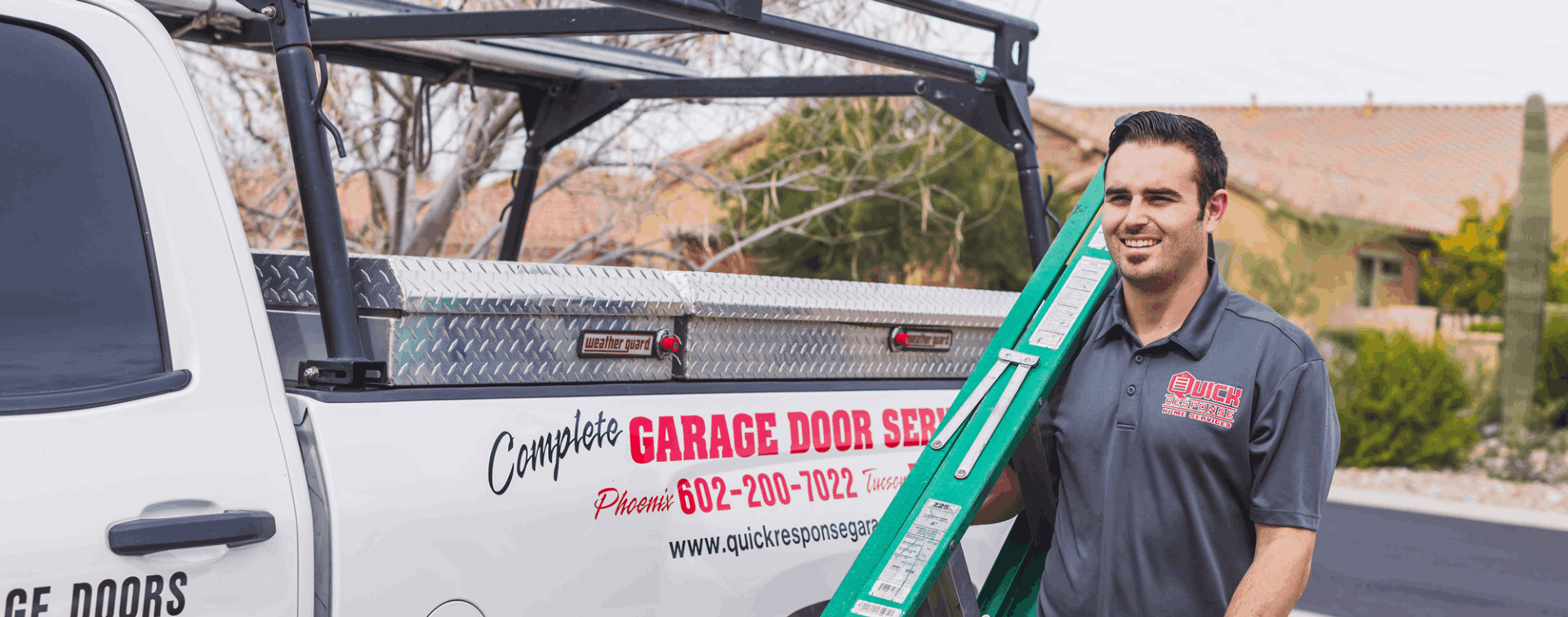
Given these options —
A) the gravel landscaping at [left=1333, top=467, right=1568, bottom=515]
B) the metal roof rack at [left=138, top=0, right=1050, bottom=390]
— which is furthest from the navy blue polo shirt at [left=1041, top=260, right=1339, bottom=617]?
the gravel landscaping at [left=1333, top=467, right=1568, bottom=515]

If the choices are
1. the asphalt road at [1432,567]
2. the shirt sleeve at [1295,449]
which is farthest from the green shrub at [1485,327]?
the shirt sleeve at [1295,449]

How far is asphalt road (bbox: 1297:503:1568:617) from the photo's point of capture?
7.88 meters

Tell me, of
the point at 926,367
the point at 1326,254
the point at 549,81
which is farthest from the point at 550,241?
the point at 1326,254

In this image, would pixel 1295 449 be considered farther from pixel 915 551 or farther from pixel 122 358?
pixel 122 358

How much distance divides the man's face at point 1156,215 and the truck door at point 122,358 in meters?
1.40

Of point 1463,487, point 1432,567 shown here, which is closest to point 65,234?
point 1432,567

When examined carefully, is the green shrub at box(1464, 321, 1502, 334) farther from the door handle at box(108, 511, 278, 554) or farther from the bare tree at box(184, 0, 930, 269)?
the door handle at box(108, 511, 278, 554)

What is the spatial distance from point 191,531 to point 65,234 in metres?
0.49

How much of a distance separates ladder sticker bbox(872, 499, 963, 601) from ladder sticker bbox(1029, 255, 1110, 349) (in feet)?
1.19

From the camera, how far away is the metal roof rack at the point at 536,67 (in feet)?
7.29

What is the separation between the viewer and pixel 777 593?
265 cm

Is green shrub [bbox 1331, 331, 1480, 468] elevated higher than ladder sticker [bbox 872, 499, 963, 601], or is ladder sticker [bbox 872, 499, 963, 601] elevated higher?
ladder sticker [bbox 872, 499, 963, 601]

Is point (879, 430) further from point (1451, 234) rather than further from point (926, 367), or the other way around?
point (1451, 234)

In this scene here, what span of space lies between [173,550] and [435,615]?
43 centimetres
